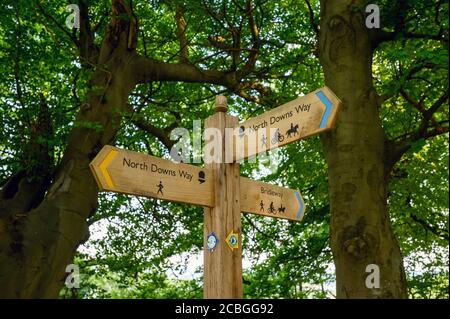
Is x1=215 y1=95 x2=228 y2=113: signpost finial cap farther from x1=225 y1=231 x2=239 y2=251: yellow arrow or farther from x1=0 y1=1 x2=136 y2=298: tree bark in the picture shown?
x1=0 y1=1 x2=136 y2=298: tree bark

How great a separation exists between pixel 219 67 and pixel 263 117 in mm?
5225

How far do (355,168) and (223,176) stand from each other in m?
1.40

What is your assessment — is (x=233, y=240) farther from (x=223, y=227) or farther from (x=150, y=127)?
(x=150, y=127)

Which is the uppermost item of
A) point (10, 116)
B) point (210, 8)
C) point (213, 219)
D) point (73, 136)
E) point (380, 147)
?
point (210, 8)

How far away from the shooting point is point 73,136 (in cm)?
549

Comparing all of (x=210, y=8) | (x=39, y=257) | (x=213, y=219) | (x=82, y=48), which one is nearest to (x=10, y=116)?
(x=82, y=48)

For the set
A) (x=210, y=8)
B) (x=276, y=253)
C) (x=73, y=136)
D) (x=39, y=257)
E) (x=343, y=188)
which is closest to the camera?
(x=343, y=188)

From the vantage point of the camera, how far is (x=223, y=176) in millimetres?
3426

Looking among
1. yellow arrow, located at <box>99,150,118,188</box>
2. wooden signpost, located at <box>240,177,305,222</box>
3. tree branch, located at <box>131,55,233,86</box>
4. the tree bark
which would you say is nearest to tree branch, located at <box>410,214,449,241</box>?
tree branch, located at <box>131,55,233,86</box>

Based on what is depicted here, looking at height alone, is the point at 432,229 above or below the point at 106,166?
above

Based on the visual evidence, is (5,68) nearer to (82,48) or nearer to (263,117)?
(82,48)

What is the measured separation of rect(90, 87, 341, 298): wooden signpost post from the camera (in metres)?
3.11

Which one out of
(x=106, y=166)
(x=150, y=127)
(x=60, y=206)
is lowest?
(x=106, y=166)

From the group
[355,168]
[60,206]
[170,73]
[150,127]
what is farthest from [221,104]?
[150,127]
